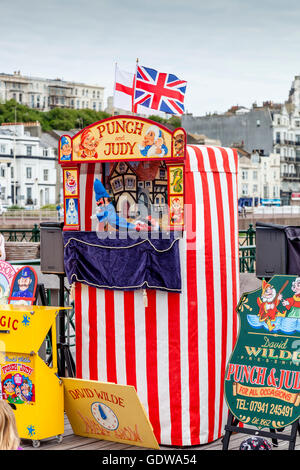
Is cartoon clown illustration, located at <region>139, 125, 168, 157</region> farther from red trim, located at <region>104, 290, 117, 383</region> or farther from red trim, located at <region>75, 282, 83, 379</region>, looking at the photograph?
red trim, located at <region>75, 282, 83, 379</region>

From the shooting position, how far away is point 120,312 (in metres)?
6.24

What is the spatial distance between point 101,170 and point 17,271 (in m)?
1.19

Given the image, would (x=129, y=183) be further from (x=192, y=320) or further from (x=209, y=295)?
(x=192, y=320)

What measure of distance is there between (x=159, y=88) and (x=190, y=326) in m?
2.08

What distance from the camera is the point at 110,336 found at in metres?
6.30

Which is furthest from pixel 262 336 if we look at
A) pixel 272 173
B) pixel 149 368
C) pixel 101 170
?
pixel 272 173

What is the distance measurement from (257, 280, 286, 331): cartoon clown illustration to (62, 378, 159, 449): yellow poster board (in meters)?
1.12

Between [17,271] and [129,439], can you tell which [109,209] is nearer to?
[17,271]

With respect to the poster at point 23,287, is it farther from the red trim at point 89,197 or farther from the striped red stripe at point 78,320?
the red trim at point 89,197

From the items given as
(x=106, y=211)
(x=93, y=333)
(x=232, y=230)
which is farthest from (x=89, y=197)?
(x=232, y=230)

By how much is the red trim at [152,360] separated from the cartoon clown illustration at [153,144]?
1059 millimetres

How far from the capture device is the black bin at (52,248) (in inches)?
266

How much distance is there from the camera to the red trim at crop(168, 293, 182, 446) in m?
6.01
